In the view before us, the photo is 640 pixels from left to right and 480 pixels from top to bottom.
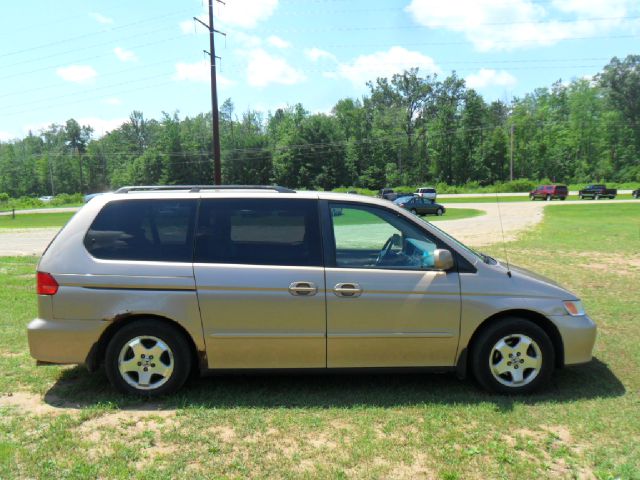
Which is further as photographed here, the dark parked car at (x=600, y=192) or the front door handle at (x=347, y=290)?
the dark parked car at (x=600, y=192)

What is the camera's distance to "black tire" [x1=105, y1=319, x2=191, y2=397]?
13.5 feet

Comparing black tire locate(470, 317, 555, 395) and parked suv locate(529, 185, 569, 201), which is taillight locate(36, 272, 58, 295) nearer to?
black tire locate(470, 317, 555, 395)

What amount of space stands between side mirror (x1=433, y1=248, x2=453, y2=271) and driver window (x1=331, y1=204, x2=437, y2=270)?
0.12 m

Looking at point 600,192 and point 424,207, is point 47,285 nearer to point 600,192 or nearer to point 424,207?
point 424,207

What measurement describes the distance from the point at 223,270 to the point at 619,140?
101m

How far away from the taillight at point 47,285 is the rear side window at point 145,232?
1.25ft

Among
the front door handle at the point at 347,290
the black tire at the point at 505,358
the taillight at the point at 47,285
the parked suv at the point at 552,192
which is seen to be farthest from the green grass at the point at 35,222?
the parked suv at the point at 552,192

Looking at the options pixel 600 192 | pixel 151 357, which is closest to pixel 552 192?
pixel 600 192

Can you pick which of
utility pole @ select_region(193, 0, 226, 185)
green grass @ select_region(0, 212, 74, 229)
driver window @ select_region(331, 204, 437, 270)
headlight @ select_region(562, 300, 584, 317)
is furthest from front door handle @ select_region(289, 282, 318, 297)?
A: green grass @ select_region(0, 212, 74, 229)

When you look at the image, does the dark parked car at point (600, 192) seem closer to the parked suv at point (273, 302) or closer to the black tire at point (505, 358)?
the parked suv at point (273, 302)

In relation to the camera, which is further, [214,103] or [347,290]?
[214,103]

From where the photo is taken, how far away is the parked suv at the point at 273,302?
406cm

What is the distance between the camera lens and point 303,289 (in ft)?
13.2

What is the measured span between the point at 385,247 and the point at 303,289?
1013 millimetres
